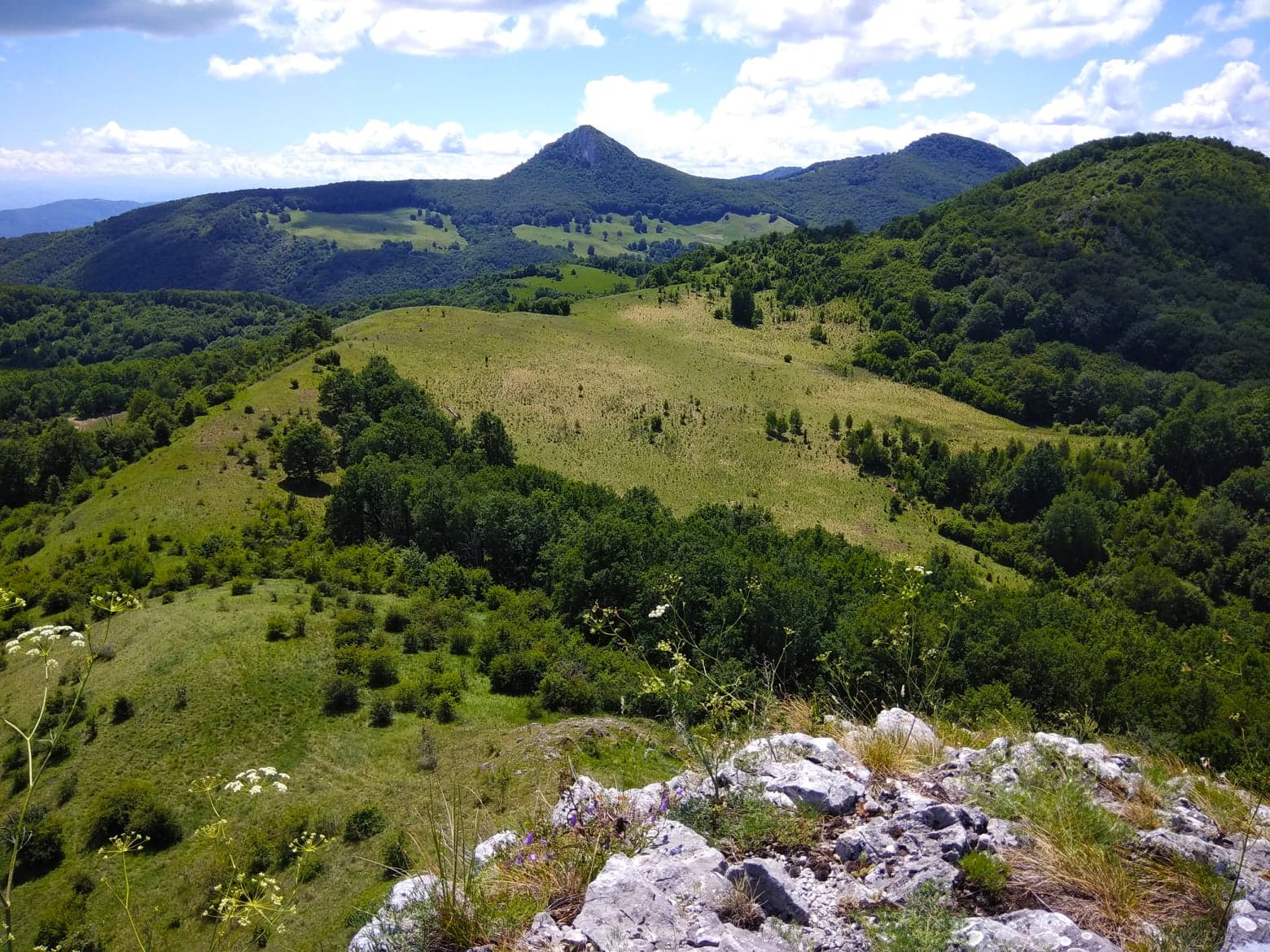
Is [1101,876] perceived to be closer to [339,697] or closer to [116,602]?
[116,602]

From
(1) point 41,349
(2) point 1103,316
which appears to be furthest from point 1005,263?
(1) point 41,349

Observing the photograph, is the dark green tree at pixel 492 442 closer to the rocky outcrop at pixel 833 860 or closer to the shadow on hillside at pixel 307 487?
the shadow on hillside at pixel 307 487

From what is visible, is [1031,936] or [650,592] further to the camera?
[650,592]

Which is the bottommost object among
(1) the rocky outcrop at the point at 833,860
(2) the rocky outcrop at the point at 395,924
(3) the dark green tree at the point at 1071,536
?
(3) the dark green tree at the point at 1071,536

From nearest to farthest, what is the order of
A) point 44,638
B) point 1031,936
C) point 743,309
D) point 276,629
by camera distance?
point 1031,936 → point 44,638 → point 276,629 → point 743,309

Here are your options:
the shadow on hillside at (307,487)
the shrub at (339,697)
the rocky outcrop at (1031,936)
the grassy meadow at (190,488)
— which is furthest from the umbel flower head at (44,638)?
the shadow on hillside at (307,487)

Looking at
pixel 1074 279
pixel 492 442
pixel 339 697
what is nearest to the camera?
pixel 339 697

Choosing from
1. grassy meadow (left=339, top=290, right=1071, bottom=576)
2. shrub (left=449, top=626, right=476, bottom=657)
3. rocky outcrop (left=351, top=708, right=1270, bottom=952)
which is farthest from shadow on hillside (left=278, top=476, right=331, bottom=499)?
rocky outcrop (left=351, top=708, right=1270, bottom=952)

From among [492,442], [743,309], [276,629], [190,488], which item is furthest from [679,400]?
[276,629]
